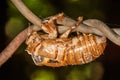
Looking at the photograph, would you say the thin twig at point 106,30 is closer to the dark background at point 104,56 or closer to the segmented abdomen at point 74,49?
the segmented abdomen at point 74,49

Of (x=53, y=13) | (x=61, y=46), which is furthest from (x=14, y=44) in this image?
(x=53, y=13)

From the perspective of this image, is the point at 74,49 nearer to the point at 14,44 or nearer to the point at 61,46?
the point at 61,46

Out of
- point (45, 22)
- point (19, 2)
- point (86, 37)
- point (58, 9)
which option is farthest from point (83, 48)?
point (58, 9)

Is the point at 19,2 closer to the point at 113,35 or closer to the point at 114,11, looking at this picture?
the point at 113,35

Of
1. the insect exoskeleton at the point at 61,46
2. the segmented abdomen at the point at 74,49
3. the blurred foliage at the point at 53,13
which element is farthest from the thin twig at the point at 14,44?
the blurred foliage at the point at 53,13

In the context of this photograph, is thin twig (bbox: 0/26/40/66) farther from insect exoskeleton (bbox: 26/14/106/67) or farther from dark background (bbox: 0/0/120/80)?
dark background (bbox: 0/0/120/80)
